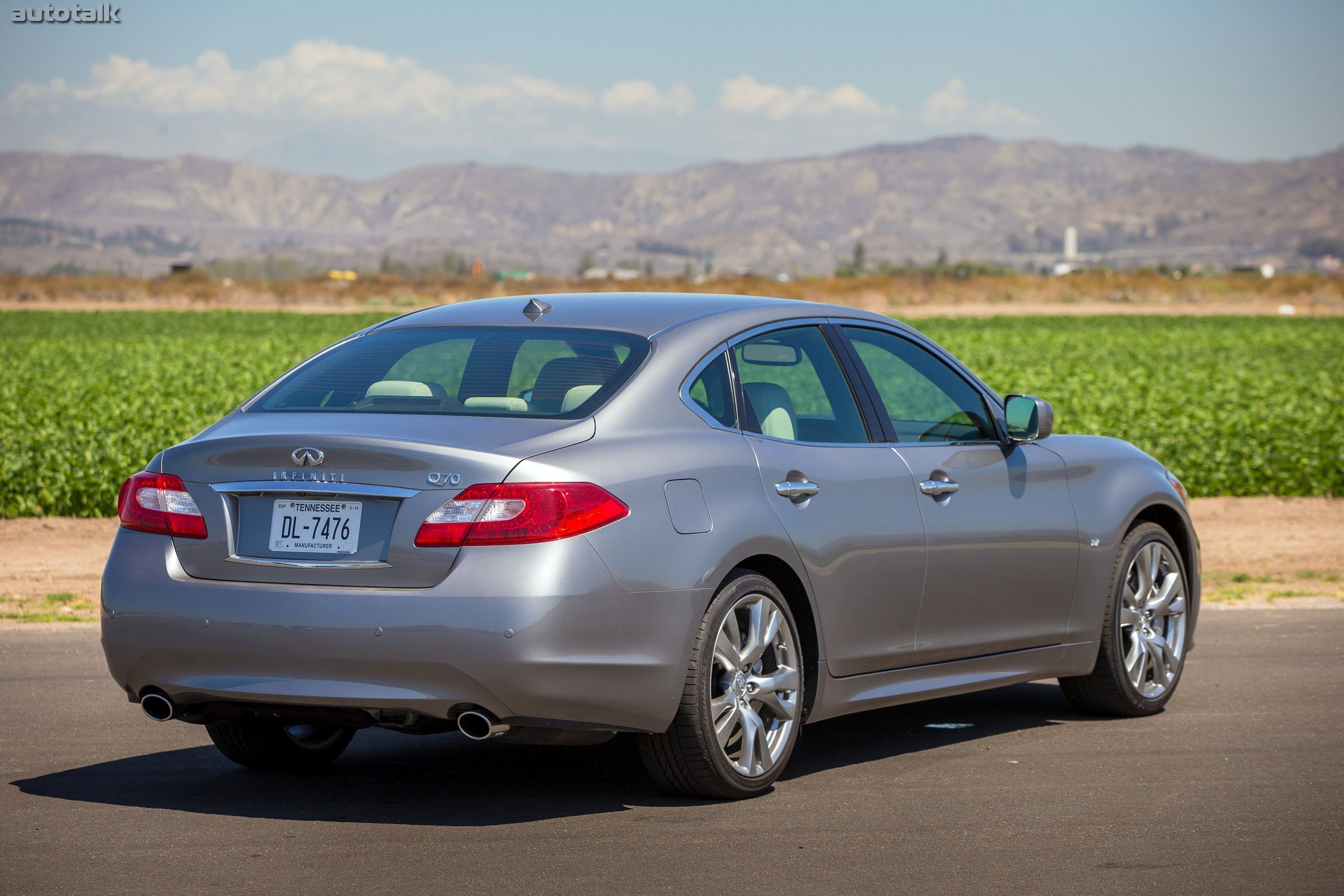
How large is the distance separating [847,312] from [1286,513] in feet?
39.6

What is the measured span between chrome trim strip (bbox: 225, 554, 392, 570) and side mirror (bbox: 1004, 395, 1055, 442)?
10.1 feet

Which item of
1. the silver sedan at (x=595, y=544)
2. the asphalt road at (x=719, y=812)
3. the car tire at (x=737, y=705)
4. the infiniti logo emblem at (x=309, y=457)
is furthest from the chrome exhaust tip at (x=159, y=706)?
the car tire at (x=737, y=705)

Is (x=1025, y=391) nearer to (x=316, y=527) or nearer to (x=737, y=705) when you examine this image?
(x=737, y=705)

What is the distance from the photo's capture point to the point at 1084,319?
80500 mm

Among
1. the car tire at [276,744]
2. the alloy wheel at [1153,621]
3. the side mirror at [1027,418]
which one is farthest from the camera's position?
the alloy wheel at [1153,621]

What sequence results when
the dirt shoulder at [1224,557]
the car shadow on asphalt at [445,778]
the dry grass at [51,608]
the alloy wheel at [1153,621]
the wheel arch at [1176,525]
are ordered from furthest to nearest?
the dirt shoulder at [1224,557] < the dry grass at [51,608] < the wheel arch at [1176,525] < the alloy wheel at [1153,621] < the car shadow on asphalt at [445,778]

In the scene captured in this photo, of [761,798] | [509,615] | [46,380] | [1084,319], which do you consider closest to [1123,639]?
[761,798]

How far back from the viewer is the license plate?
17.3ft

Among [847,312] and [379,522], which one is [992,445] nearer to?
[847,312]

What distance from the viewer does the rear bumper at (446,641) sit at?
5.10 meters

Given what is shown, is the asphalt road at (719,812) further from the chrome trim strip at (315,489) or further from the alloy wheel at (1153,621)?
the chrome trim strip at (315,489)

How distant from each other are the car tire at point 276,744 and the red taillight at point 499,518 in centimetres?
146

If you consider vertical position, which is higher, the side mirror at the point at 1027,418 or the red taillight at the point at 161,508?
the side mirror at the point at 1027,418

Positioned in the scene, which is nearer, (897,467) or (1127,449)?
(897,467)
